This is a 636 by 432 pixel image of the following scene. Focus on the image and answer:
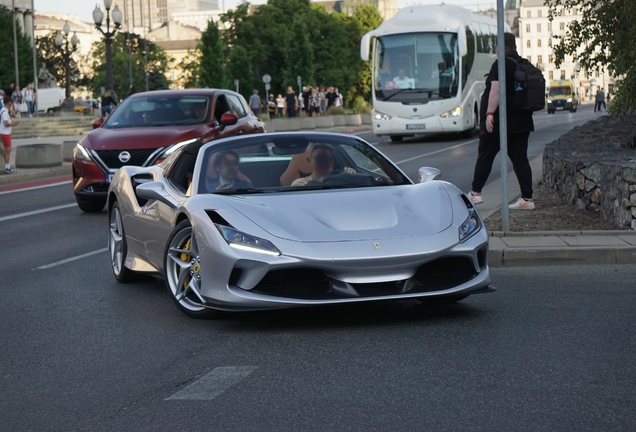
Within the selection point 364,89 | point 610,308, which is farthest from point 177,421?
point 364,89

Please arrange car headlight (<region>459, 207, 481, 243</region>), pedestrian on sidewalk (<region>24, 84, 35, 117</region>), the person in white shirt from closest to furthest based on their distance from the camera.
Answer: car headlight (<region>459, 207, 481, 243</region>), the person in white shirt, pedestrian on sidewalk (<region>24, 84, 35, 117</region>)

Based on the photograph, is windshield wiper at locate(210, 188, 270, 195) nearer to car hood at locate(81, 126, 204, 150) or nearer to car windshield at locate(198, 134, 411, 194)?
car windshield at locate(198, 134, 411, 194)

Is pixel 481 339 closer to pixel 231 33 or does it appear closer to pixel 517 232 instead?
pixel 517 232

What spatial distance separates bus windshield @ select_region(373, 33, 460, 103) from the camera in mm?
32219

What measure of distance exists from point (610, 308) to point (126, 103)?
36.4 feet

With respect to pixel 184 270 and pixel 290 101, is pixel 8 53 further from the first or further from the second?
pixel 184 270

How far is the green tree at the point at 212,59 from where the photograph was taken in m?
95.6

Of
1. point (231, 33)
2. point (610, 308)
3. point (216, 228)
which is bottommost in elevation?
point (610, 308)

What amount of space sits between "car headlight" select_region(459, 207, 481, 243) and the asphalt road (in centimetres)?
51

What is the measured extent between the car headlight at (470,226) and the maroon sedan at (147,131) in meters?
7.80

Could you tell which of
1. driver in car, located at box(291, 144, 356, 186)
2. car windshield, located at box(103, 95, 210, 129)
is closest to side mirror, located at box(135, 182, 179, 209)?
driver in car, located at box(291, 144, 356, 186)

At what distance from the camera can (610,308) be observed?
7.09 meters

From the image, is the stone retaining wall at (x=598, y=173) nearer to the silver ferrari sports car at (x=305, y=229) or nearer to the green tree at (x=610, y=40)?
the green tree at (x=610, y=40)

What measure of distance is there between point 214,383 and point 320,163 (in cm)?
259
